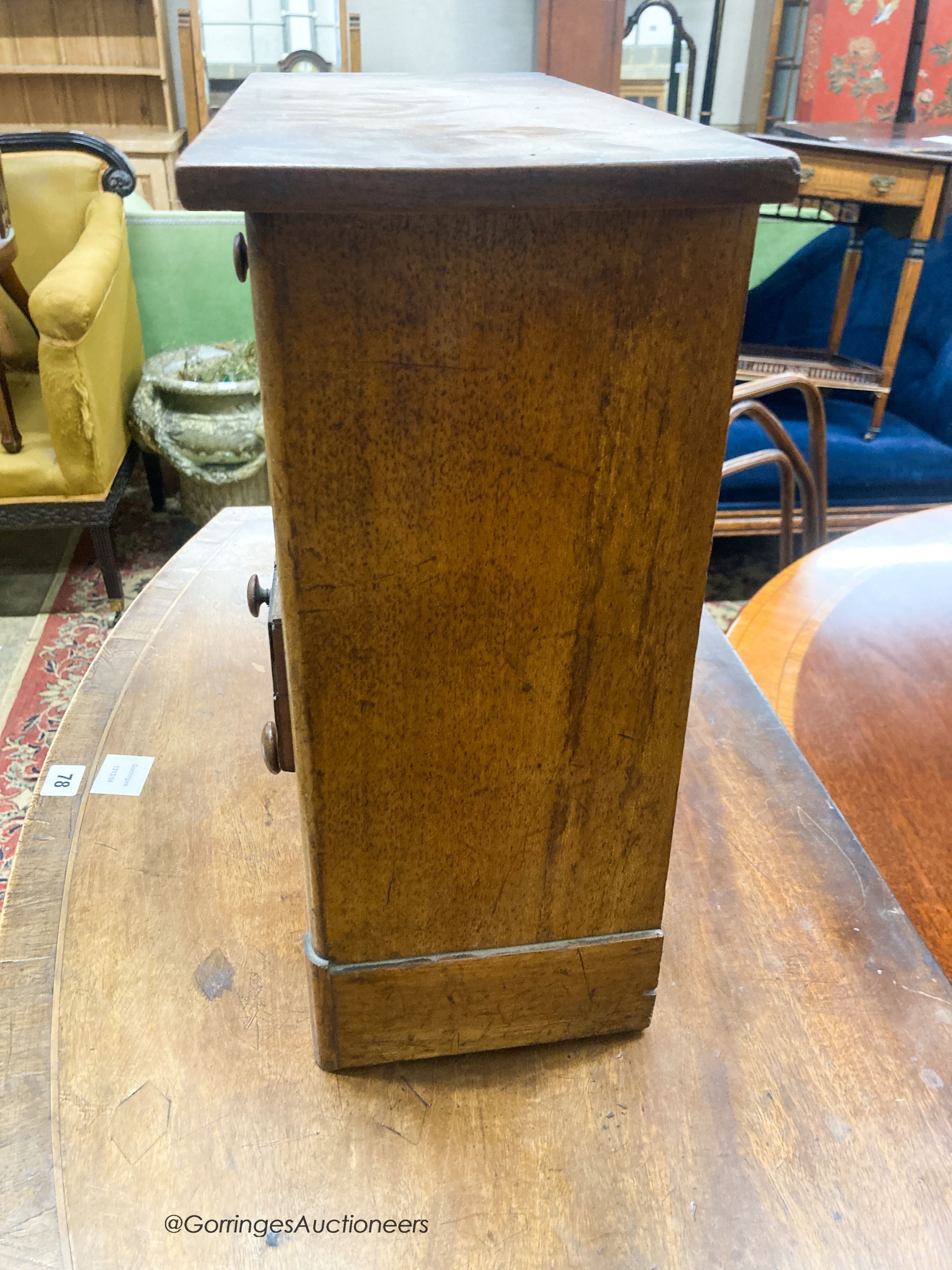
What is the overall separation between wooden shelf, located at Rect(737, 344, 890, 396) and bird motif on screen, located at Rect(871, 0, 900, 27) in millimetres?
3224

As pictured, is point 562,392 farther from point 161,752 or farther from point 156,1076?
point 161,752

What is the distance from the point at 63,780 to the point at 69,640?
4.93 feet

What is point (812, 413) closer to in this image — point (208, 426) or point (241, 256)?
point (241, 256)

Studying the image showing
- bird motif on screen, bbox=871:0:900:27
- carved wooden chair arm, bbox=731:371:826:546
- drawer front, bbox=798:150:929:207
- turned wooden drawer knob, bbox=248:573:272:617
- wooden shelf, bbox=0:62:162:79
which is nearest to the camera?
turned wooden drawer knob, bbox=248:573:272:617

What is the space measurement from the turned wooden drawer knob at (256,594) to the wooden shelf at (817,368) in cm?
206

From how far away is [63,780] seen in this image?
83 cm

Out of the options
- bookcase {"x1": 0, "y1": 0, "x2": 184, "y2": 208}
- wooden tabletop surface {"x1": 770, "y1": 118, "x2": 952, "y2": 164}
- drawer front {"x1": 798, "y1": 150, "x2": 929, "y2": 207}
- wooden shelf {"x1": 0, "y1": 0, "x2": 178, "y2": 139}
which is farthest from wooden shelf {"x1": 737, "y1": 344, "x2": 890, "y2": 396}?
wooden shelf {"x1": 0, "y1": 0, "x2": 178, "y2": 139}

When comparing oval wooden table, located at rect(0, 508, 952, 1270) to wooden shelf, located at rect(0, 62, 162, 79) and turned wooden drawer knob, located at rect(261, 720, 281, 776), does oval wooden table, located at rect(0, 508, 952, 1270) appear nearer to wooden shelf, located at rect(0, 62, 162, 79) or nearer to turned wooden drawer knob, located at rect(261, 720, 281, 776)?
turned wooden drawer knob, located at rect(261, 720, 281, 776)

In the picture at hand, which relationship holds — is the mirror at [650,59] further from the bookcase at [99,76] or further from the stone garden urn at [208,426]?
the stone garden urn at [208,426]

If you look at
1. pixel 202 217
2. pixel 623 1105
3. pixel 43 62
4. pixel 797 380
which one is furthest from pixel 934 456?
pixel 43 62

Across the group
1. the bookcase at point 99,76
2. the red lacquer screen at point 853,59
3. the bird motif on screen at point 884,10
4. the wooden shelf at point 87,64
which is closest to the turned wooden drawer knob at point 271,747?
the bookcase at point 99,76

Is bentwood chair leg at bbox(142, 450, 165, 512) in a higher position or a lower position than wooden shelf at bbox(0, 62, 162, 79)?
lower

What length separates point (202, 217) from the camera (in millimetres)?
2814

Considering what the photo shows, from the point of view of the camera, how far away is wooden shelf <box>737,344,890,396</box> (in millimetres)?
2521
